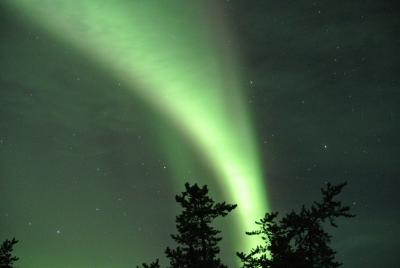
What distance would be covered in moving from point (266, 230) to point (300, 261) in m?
6.47

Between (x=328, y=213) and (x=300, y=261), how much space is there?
7.03ft

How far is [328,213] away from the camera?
13445 millimetres

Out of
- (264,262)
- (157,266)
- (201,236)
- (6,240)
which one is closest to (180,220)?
(201,236)

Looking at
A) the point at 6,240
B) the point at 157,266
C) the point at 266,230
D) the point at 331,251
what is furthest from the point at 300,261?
the point at 6,240

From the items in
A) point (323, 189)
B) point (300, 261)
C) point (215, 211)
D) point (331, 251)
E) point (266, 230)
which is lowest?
point (300, 261)

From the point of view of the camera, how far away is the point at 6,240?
21.7 m

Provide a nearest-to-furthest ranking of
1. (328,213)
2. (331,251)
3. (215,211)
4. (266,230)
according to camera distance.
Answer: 1. (328,213)
2. (331,251)
3. (266,230)
4. (215,211)

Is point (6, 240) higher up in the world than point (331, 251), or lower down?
higher up

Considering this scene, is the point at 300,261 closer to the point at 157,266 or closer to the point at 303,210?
the point at 303,210

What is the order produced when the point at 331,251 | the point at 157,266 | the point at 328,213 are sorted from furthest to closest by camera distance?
the point at 157,266 < the point at 331,251 < the point at 328,213

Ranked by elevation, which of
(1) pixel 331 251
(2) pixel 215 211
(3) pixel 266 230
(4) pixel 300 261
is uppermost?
(2) pixel 215 211

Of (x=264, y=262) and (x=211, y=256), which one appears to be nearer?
(x=264, y=262)

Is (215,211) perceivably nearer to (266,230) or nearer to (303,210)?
(266,230)

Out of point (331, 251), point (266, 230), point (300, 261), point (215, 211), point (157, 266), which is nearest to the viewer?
point (300, 261)
